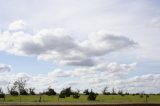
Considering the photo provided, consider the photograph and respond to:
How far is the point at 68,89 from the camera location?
85812 millimetres

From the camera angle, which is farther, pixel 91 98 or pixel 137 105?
pixel 91 98

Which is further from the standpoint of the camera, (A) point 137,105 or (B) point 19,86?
(B) point 19,86

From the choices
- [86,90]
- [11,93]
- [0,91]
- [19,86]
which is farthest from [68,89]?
[19,86]

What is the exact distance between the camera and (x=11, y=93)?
102938mm

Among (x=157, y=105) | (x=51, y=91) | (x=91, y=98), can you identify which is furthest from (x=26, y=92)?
(x=157, y=105)

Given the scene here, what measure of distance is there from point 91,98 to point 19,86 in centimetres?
5661

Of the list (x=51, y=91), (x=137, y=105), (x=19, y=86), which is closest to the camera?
(x=137, y=105)

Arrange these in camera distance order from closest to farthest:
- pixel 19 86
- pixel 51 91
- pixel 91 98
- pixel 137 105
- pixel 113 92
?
pixel 137 105 → pixel 91 98 → pixel 51 91 → pixel 113 92 → pixel 19 86

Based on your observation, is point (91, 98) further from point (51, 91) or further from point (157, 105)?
point (157, 105)

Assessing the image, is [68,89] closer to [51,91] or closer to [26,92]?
[51,91]

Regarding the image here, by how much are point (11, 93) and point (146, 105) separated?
94303 millimetres

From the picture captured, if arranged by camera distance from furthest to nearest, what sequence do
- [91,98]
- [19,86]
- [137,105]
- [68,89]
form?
[19,86]
[68,89]
[91,98]
[137,105]

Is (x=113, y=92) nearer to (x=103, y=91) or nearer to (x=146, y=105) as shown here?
(x=103, y=91)

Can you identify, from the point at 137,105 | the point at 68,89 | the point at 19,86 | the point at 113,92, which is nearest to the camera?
the point at 137,105
